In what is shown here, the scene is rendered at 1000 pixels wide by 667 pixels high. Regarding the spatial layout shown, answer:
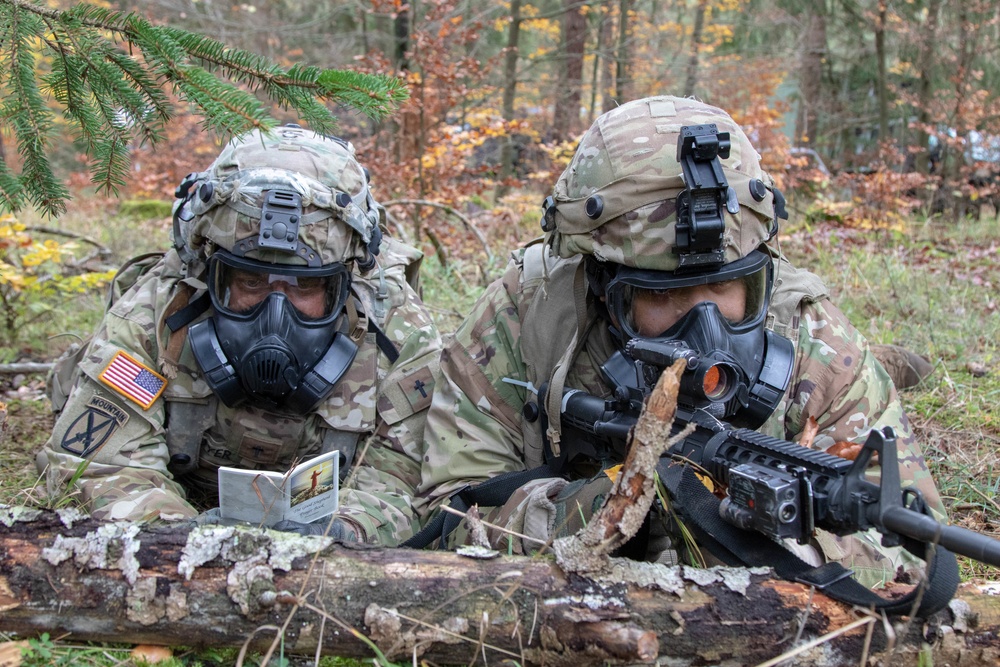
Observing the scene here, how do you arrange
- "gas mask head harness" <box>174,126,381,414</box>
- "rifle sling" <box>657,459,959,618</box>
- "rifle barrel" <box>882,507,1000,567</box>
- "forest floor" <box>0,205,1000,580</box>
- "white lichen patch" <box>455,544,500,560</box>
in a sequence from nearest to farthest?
"rifle barrel" <box>882,507,1000,567</box> → "rifle sling" <box>657,459,959,618</box> → "white lichen patch" <box>455,544,500,560</box> → "gas mask head harness" <box>174,126,381,414</box> → "forest floor" <box>0,205,1000,580</box>

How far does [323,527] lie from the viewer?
2.72 meters

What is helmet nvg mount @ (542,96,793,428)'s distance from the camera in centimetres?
259

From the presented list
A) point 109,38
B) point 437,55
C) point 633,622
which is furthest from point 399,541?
point 437,55

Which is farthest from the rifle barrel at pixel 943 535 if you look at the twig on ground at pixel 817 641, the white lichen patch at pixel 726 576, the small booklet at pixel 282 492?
the small booklet at pixel 282 492

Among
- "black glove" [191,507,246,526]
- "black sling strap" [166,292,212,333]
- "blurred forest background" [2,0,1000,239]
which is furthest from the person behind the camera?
"blurred forest background" [2,0,1000,239]

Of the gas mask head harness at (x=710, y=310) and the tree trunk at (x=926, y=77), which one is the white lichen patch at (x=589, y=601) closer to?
the gas mask head harness at (x=710, y=310)

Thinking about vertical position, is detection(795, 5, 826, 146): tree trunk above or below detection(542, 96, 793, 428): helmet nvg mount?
above

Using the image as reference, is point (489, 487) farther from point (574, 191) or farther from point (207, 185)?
point (207, 185)

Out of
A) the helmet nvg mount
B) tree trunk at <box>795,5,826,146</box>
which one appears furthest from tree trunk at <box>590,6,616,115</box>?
the helmet nvg mount

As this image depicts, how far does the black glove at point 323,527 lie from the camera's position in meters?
2.55

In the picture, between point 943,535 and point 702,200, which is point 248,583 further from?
point 702,200

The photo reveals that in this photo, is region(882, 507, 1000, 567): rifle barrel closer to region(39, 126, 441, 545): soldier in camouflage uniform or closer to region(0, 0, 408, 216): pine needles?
region(0, 0, 408, 216): pine needles

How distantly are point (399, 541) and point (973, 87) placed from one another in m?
11.3

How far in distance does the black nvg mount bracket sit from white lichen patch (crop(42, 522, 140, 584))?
68.7 inches
